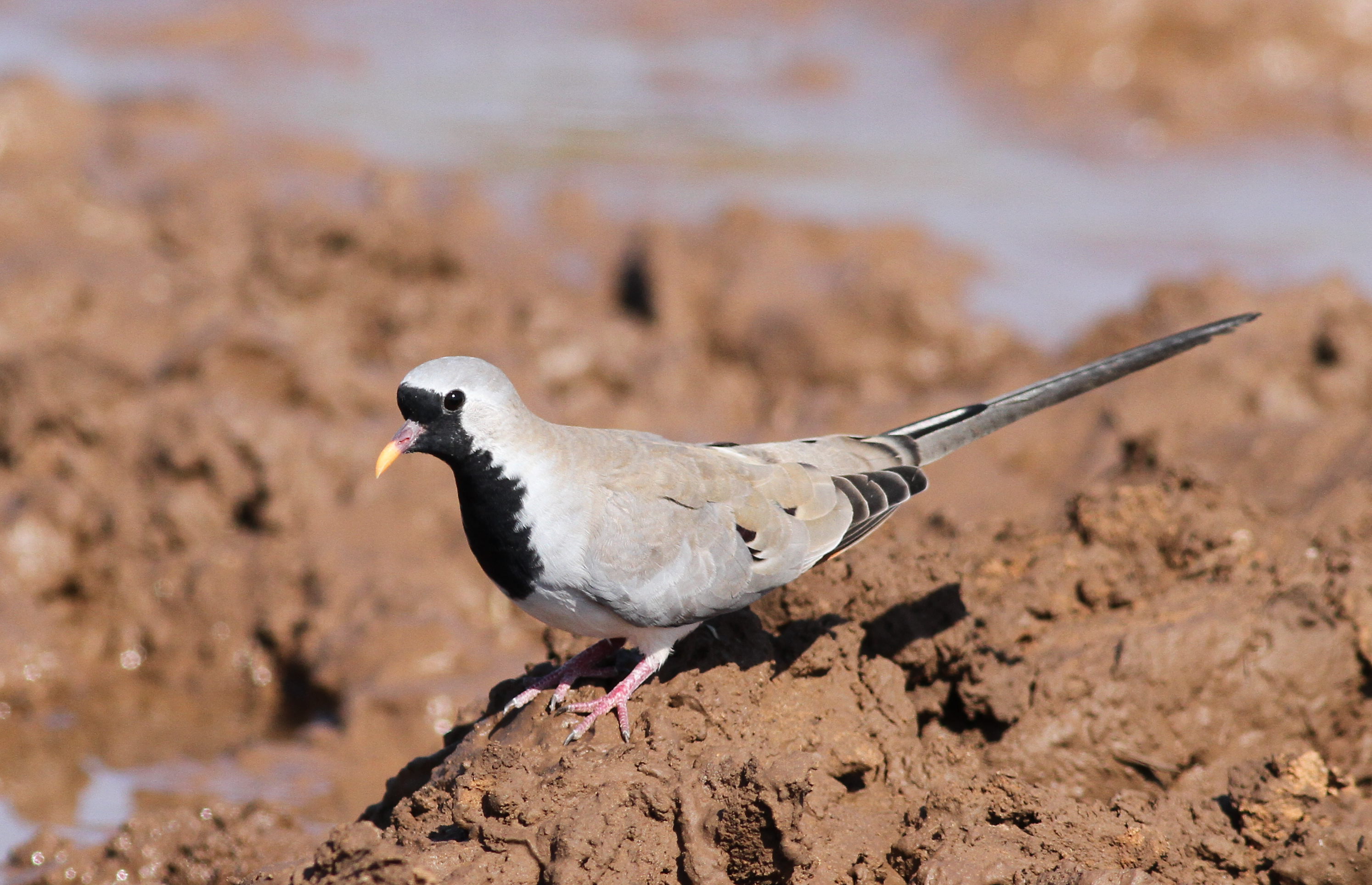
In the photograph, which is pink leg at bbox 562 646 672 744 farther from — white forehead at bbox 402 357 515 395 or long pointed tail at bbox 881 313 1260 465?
long pointed tail at bbox 881 313 1260 465

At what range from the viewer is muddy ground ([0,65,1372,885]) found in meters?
4.03

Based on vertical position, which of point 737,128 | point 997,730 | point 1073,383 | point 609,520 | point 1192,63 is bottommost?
point 997,730

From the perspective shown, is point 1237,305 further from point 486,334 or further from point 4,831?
point 4,831

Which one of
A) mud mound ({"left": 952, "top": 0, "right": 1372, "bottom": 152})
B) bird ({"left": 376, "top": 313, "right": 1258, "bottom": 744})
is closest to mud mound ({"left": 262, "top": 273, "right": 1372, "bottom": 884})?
bird ({"left": 376, "top": 313, "right": 1258, "bottom": 744})

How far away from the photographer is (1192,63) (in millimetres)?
17250

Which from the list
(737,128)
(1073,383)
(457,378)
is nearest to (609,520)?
(457,378)

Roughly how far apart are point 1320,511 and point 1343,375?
94.8 inches

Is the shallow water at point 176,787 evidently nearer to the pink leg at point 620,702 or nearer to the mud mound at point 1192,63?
the pink leg at point 620,702

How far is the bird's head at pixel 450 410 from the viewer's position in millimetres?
4504

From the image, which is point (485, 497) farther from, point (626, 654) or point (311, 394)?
point (311, 394)

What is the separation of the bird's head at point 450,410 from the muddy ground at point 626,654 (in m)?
0.99

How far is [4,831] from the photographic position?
6551mm

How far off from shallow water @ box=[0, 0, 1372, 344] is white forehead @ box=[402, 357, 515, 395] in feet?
26.1

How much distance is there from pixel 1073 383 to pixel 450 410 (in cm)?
234
